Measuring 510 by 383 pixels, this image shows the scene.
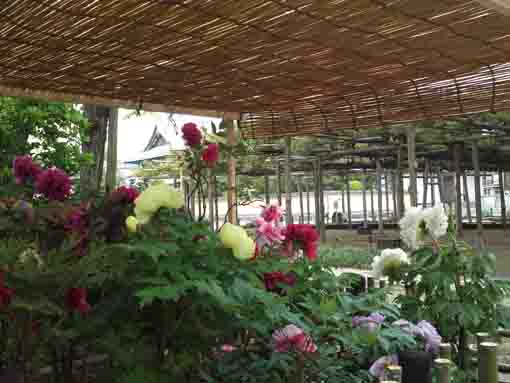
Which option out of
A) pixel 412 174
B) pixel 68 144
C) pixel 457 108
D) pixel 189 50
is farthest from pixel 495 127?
pixel 189 50

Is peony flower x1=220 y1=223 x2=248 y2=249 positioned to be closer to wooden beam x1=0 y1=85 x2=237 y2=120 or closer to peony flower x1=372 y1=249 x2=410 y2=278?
peony flower x1=372 y1=249 x2=410 y2=278

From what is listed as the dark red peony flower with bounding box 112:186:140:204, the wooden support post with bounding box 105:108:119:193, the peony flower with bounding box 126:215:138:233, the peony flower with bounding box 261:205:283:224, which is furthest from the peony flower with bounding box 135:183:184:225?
the wooden support post with bounding box 105:108:119:193

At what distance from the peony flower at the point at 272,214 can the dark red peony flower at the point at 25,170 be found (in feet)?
2.73

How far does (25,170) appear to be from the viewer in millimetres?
1986

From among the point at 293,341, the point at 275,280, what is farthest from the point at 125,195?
the point at 293,341

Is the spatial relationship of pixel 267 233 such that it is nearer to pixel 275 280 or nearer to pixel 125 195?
pixel 275 280

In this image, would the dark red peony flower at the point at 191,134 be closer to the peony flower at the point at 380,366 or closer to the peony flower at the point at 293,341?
the peony flower at the point at 293,341

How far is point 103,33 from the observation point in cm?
219

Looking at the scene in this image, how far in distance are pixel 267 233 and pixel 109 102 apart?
6.31 ft

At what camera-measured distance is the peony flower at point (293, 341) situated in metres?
1.59

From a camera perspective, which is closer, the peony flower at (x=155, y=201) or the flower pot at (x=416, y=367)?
the peony flower at (x=155, y=201)

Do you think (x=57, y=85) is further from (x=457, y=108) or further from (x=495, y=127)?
(x=495, y=127)

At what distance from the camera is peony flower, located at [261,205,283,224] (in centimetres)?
186

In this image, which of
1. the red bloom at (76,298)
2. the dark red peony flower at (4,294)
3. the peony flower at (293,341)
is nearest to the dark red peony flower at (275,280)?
the peony flower at (293,341)
